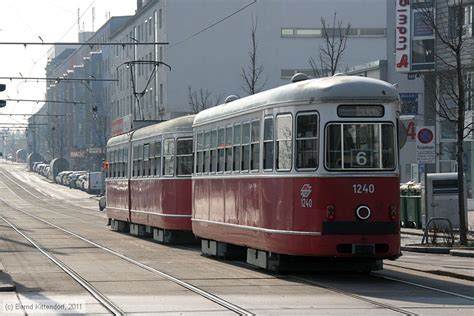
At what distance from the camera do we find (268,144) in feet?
61.9

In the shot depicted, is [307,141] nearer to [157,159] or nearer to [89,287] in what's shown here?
[89,287]

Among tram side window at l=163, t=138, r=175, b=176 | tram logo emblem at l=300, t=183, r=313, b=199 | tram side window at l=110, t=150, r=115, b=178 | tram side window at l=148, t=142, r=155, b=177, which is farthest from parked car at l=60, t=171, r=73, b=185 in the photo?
tram logo emblem at l=300, t=183, r=313, b=199

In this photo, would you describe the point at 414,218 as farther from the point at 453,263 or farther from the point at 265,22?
the point at 265,22

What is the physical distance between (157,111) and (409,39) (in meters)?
32.6

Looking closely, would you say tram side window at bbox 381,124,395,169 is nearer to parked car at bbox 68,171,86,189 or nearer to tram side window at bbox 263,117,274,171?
tram side window at bbox 263,117,274,171

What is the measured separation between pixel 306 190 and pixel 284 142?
109cm

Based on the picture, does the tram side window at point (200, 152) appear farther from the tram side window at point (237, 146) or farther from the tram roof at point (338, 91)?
the tram roof at point (338, 91)

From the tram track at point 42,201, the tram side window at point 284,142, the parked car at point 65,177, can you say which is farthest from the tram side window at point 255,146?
the parked car at point 65,177

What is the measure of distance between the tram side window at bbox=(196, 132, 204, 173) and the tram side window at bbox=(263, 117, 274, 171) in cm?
501

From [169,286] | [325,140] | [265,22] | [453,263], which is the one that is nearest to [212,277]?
[169,286]

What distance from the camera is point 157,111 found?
80625mm

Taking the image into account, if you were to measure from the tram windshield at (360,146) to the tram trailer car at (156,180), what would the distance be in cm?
1006

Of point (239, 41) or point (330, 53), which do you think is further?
point (239, 41)

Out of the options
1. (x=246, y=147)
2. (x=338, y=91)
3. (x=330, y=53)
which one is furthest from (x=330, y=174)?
(x=330, y=53)
